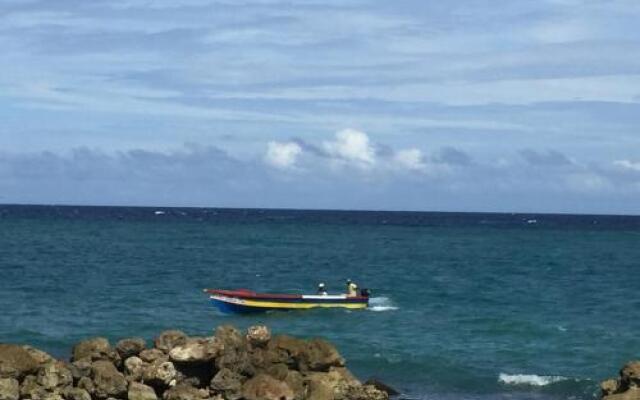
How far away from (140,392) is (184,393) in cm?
117

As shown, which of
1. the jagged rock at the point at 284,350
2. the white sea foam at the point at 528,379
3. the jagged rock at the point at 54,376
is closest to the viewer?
the jagged rock at the point at 54,376

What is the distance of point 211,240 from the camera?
13612 centimetres

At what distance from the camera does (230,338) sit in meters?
34.4

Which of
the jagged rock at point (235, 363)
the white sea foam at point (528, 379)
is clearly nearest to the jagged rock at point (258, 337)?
the jagged rock at point (235, 363)

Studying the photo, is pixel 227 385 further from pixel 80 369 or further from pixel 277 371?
pixel 80 369

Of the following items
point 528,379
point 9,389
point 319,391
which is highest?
point 9,389

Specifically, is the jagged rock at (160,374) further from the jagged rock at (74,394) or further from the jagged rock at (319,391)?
the jagged rock at (319,391)


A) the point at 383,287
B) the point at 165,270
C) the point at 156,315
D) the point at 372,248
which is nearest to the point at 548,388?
the point at 156,315

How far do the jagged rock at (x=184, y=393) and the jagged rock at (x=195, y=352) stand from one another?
2.59 ft

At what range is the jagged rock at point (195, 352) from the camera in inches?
1307

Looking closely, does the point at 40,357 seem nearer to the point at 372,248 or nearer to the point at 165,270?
the point at 165,270

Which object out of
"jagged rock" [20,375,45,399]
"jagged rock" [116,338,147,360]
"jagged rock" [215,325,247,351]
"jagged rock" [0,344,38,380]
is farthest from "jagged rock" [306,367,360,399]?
"jagged rock" [0,344,38,380]

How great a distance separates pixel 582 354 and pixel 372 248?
3067 inches

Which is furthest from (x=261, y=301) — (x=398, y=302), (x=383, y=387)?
(x=383, y=387)
